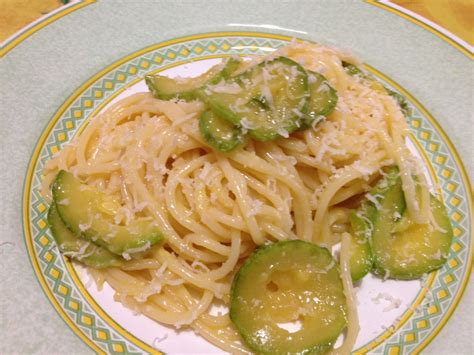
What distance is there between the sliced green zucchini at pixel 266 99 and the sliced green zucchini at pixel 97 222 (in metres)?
0.94

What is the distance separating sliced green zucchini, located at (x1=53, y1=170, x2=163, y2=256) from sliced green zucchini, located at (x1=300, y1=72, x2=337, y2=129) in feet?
4.21

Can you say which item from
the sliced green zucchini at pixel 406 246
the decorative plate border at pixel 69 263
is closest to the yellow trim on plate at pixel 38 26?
the decorative plate border at pixel 69 263

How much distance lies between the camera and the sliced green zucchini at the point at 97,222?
9.85 feet

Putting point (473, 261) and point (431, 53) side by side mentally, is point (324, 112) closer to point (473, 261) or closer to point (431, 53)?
point (473, 261)

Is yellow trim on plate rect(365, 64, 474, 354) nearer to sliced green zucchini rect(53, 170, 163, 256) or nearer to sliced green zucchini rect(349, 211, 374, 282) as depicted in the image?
sliced green zucchini rect(349, 211, 374, 282)

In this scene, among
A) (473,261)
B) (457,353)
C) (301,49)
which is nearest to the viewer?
(457,353)

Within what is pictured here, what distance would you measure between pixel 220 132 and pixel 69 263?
1.39 m

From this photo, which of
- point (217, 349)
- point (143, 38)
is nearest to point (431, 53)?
point (143, 38)

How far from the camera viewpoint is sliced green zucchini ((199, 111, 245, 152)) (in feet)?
9.66

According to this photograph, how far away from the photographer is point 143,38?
4.55m

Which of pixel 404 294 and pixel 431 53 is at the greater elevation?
pixel 431 53

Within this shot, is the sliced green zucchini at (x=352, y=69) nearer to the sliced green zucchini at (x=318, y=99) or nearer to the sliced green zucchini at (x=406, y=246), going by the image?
the sliced green zucchini at (x=318, y=99)

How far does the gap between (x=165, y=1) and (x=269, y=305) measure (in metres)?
3.34

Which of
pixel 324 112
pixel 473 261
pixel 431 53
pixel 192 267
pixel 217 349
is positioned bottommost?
pixel 217 349
